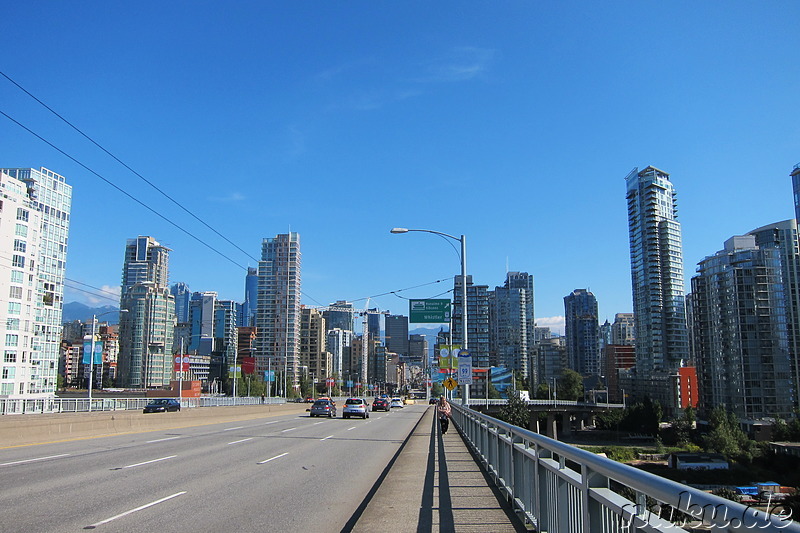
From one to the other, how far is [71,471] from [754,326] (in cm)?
15119

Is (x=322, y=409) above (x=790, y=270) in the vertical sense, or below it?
below

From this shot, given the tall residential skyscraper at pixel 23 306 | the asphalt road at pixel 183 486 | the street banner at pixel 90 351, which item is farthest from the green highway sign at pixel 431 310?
the tall residential skyscraper at pixel 23 306

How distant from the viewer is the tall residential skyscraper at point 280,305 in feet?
504

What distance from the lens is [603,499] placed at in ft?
13.8

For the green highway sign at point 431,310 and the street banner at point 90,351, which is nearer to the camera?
the green highway sign at point 431,310

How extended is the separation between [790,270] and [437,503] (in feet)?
576

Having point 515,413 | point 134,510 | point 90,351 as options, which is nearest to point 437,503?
point 134,510

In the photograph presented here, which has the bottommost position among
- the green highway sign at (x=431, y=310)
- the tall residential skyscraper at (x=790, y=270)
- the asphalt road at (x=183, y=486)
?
the asphalt road at (x=183, y=486)

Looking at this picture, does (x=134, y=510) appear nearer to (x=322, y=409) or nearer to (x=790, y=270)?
(x=322, y=409)

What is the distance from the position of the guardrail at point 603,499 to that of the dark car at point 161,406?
4921 cm

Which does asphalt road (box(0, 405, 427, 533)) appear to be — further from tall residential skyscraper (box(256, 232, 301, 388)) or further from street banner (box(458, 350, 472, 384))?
tall residential skyscraper (box(256, 232, 301, 388))

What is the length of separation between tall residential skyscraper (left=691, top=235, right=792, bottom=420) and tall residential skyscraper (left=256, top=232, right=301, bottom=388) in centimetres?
10211

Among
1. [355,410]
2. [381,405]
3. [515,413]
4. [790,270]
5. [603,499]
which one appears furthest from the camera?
[790,270]

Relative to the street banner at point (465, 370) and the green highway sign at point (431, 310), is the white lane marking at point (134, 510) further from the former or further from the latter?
the green highway sign at point (431, 310)
